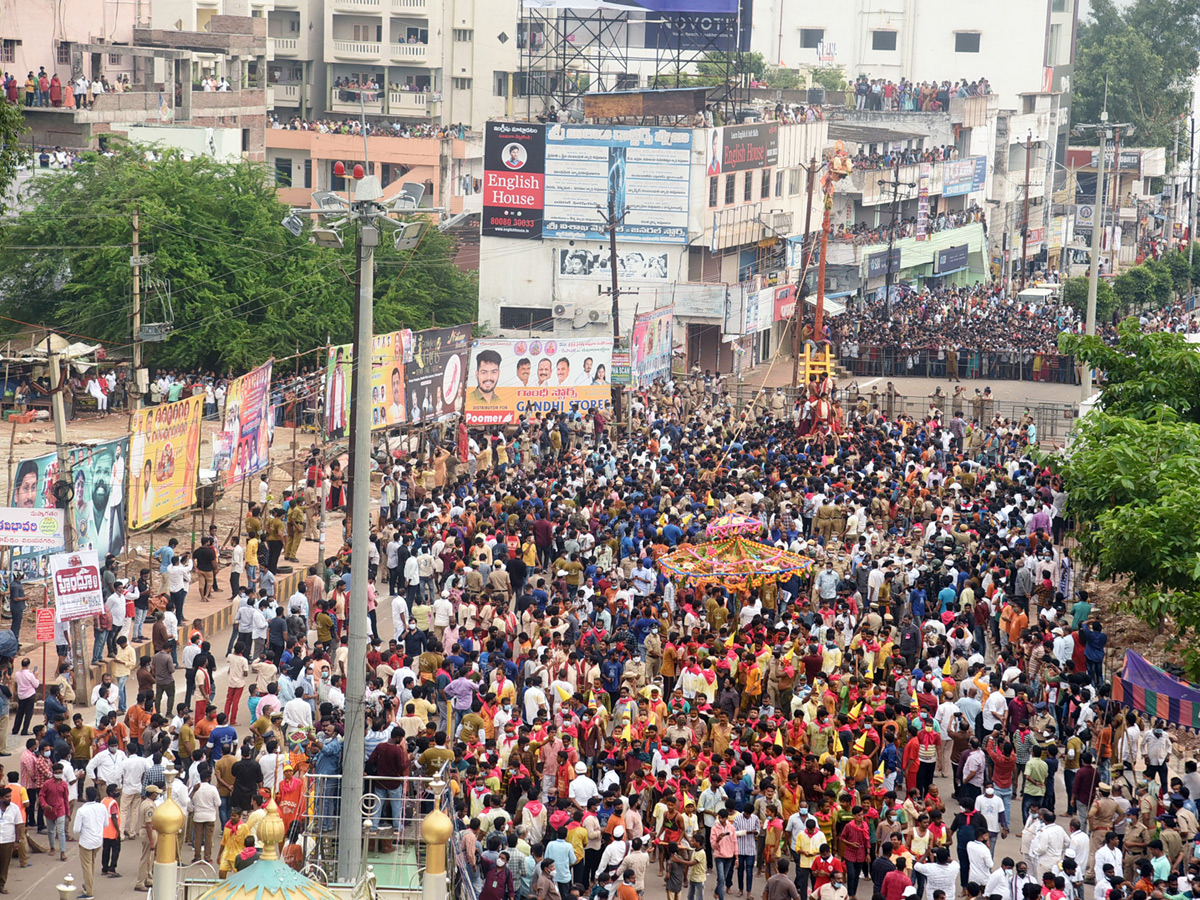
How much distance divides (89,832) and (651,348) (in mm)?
24974

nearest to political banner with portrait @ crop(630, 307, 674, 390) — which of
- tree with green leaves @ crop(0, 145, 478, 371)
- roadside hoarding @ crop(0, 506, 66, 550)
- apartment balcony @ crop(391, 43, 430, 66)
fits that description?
tree with green leaves @ crop(0, 145, 478, 371)

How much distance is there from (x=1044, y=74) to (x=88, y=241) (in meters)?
55.9

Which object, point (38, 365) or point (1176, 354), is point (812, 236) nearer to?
point (38, 365)

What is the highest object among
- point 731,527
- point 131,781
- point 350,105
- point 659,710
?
point 350,105

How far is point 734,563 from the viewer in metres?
20.8

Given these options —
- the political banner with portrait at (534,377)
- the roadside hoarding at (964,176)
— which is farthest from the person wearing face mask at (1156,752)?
the roadside hoarding at (964,176)

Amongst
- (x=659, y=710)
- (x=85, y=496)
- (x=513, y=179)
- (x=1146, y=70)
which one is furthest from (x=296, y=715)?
(x=1146, y=70)

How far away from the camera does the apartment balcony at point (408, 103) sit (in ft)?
224

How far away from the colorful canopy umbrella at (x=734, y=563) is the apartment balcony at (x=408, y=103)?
164 feet

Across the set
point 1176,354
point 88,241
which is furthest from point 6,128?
point 1176,354

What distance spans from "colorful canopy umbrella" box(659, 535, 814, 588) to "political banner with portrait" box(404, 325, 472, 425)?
33.4 ft

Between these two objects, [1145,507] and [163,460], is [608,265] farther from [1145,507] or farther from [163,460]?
[1145,507]

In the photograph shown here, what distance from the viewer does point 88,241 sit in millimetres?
41250

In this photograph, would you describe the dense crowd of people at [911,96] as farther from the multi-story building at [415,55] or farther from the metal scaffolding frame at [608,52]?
the multi-story building at [415,55]
